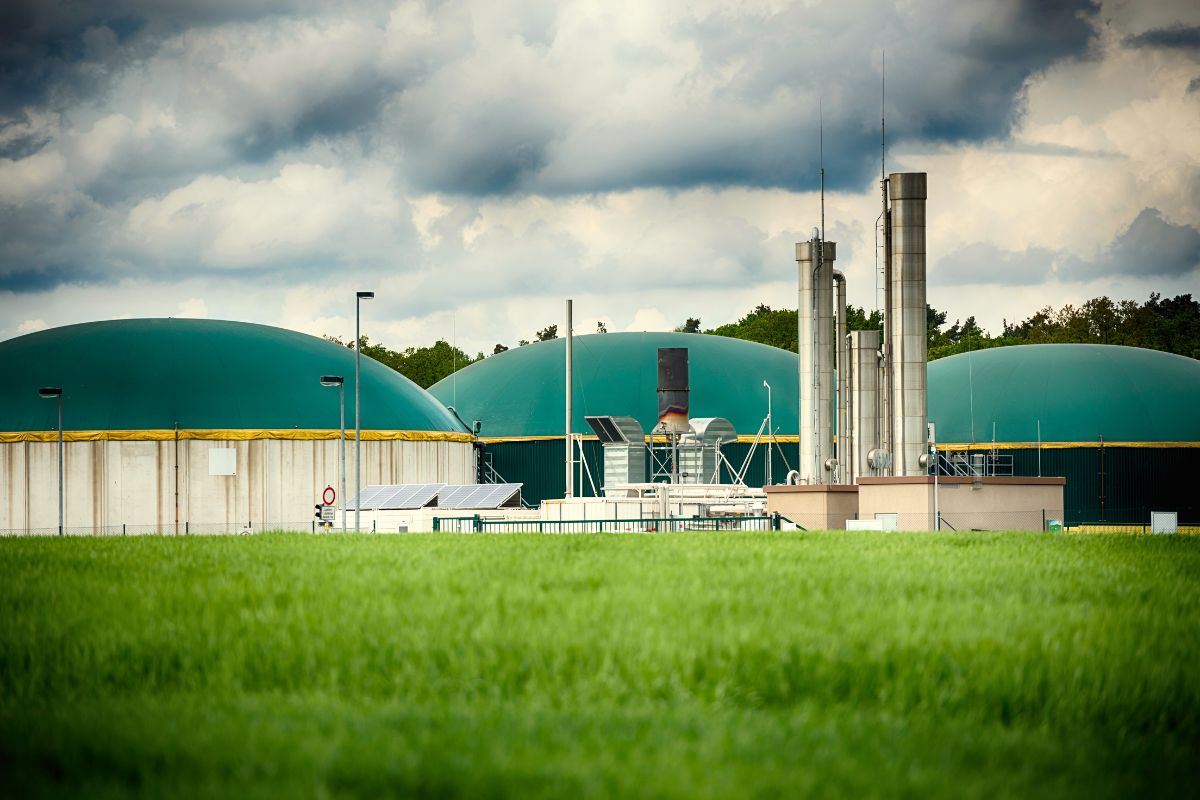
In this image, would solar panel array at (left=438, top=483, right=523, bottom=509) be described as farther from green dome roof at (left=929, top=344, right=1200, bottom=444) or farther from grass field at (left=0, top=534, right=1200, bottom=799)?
grass field at (left=0, top=534, right=1200, bottom=799)

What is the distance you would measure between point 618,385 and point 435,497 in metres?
28.7

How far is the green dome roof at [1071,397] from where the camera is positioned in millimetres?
79375

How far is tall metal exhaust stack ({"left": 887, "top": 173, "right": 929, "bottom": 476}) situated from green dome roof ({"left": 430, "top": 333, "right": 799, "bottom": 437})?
116 feet

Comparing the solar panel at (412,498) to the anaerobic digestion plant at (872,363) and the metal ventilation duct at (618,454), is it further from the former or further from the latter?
the anaerobic digestion plant at (872,363)

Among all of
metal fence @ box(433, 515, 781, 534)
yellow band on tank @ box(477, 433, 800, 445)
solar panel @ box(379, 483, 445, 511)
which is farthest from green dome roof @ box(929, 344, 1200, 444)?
metal fence @ box(433, 515, 781, 534)

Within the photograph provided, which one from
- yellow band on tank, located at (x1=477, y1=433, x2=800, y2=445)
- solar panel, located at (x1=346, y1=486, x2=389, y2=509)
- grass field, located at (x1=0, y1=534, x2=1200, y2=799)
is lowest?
solar panel, located at (x1=346, y1=486, x2=389, y2=509)

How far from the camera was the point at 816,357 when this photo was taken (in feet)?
185

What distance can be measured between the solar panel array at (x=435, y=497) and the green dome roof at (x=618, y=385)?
770 inches

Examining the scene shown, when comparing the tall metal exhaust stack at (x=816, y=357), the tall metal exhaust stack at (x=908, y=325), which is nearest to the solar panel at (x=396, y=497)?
the tall metal exhaust stack at (x=816, y=357)

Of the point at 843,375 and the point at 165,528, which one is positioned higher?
the point at 843,375

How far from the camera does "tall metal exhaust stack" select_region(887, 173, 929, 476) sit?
47.0 m

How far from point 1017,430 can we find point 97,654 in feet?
248

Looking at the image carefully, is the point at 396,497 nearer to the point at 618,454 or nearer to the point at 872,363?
the point at 618,454

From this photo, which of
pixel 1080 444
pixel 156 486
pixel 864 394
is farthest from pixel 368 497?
pixel 1080 444
